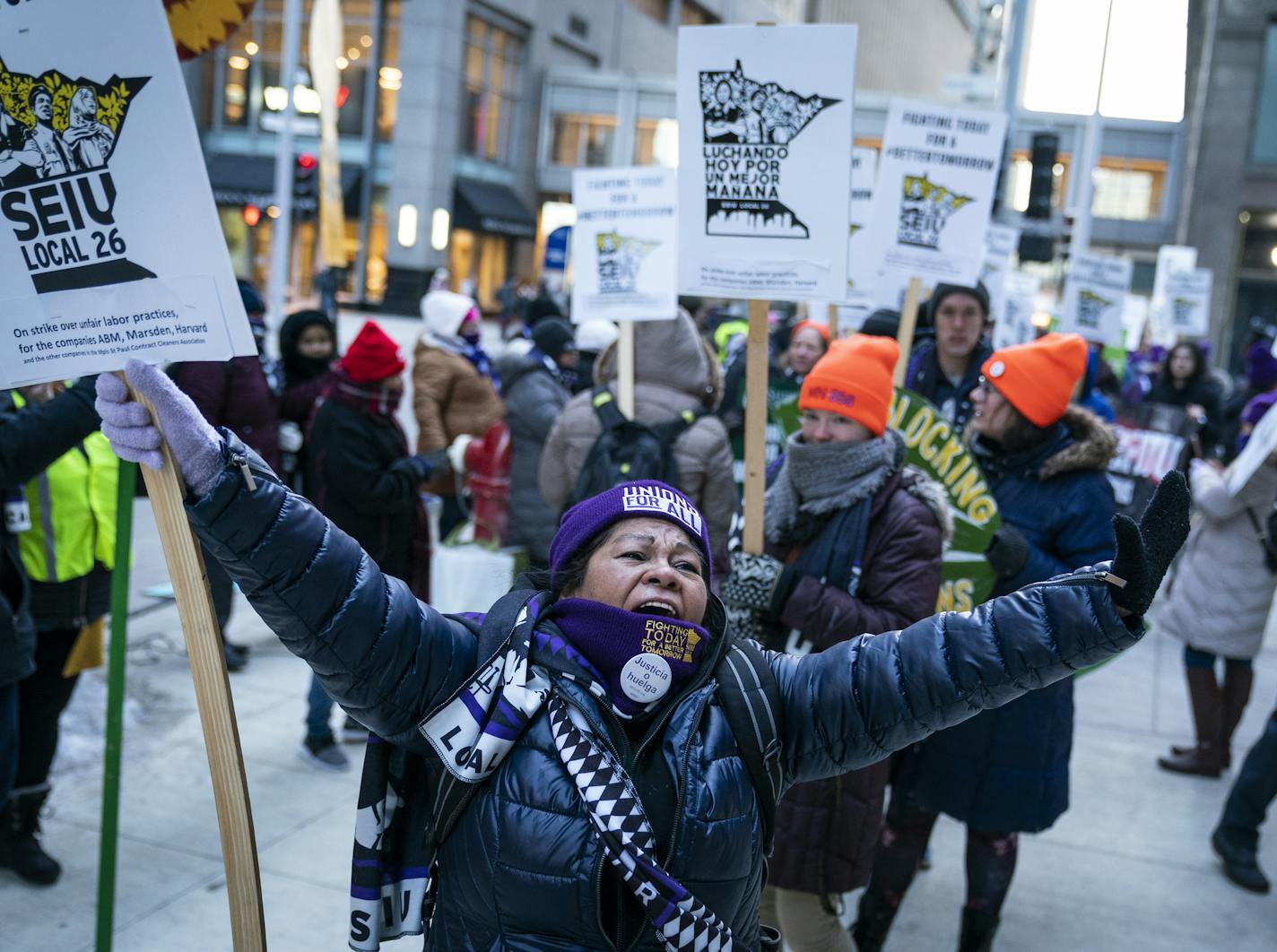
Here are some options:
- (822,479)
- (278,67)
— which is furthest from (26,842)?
(278,67)

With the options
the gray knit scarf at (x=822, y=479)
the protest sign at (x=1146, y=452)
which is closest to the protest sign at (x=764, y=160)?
the gray knit scarf at (x=822, y=479)

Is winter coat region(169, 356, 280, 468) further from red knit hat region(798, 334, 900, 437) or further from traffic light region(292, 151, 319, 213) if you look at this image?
traffic light region(292, 151, 319, 213)

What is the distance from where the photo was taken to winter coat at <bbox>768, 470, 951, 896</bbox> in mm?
3266

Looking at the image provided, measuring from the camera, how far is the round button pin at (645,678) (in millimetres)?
2012

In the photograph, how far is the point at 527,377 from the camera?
6.30 metres

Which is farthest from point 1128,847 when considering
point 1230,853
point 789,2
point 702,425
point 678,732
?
point 789,2

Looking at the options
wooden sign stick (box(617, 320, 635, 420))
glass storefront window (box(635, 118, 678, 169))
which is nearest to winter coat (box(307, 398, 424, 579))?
wooden sign stick (box(617, 320, 635, 420))

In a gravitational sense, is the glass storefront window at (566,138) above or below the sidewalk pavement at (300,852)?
above

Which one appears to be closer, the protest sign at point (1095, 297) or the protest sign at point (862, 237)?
the protest sign at point (862, 237)

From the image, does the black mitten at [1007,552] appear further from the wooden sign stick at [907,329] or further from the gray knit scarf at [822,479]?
the wooden sign stick at [907,329]

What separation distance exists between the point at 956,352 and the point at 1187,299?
10.5 m

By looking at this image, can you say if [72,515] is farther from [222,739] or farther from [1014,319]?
[1014,319]

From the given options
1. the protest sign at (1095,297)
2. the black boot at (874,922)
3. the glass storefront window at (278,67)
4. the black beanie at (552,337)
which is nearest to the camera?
the black boot at (874,922)

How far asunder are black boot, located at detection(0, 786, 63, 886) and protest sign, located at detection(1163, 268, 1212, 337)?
13384 millimetres
